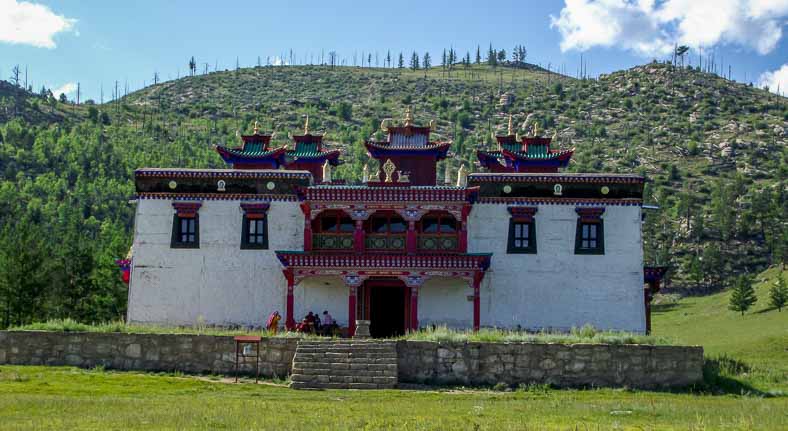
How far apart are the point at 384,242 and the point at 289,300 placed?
15.4 ft

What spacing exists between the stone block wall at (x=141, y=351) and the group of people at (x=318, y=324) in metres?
6.50

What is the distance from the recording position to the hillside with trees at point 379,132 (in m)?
63.5

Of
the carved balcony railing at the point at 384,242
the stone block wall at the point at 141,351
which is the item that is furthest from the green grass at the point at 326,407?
the carved balcony railing at the point at 384,242

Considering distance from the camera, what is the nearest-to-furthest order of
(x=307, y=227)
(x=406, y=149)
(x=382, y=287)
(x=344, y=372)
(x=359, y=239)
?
(x=344, y=372)
(x=359, y=239)
(x=307, y=227)
(x=382, y=287)
(x=406, y=149)

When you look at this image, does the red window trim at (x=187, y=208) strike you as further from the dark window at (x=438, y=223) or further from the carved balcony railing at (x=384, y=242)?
the dark window at (x=438, y=223)

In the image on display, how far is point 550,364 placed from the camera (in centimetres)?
2981

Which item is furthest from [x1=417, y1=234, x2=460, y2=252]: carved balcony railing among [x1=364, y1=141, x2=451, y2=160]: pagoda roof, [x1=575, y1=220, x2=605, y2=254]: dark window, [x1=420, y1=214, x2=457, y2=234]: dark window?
[x1=364, y1=141, x2=451, y2=160]: pagoda roof

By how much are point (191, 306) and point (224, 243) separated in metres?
3.02

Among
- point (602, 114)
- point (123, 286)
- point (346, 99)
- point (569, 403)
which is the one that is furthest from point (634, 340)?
point (346, 99)

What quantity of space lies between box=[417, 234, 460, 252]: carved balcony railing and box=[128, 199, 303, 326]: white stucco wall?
5169mm

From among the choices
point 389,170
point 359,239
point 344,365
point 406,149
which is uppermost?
point 406,149

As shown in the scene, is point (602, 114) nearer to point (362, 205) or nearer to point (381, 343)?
point (362, 205)

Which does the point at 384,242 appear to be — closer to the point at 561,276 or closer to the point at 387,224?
the point at 387,224

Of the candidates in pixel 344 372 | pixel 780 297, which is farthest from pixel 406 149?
pixel 780 297
